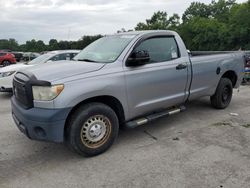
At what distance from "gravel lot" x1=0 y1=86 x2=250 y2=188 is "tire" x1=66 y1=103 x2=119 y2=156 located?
17cm

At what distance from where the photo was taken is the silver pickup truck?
3.54m

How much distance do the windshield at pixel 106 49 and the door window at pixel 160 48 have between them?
0.99ft

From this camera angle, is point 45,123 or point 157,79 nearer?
point 45,123

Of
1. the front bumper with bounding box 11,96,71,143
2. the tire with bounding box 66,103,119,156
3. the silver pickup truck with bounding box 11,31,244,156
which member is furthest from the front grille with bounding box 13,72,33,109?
the tire with bounding box 66,103,119,156

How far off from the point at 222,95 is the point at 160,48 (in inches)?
92.7

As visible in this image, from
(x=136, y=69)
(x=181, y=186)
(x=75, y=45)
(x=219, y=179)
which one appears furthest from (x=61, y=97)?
(x=75, y=45)

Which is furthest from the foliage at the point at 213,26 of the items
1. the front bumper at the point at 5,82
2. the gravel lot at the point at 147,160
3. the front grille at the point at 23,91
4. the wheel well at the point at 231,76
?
the front grille at the point at 23,91

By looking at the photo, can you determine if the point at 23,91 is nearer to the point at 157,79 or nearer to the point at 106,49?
the point at 106,49

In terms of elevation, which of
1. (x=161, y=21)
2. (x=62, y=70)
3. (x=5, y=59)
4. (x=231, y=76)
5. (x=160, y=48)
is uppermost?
(x=161, y=21)

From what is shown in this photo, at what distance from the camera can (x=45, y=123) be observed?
3455 mm

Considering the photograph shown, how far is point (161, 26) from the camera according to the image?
70.1 metres

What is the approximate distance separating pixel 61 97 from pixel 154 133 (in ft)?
6.94

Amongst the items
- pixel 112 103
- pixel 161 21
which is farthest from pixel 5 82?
pixel 161 21

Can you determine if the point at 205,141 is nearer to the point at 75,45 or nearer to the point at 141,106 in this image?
the point at 141,106
